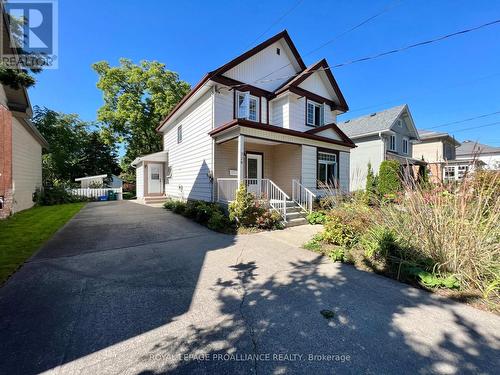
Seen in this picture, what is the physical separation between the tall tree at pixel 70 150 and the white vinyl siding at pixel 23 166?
254 inches

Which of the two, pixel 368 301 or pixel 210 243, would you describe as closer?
pixel 368 301

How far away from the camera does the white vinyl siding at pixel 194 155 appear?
35.6 ft

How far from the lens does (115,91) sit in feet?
75.3

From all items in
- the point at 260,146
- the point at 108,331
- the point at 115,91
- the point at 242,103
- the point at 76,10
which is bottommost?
the point at 108,331

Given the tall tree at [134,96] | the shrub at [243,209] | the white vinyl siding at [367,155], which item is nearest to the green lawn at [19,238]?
the shrub at [243,209]

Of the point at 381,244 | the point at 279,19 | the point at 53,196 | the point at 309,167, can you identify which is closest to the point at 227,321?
the point at 381,244

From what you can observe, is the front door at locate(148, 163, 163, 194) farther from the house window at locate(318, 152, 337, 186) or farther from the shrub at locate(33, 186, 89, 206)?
the house window at locate(318, 152, 337, 186)

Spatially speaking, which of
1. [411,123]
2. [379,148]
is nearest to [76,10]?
[379,148]

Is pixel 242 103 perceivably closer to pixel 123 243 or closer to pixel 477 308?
pixel 123 243

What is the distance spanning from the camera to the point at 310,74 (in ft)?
42.3

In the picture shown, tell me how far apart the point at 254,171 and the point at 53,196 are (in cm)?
1523

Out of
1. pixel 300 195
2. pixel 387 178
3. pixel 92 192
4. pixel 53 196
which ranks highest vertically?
pixel 387 178

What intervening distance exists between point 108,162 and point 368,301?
129 feet

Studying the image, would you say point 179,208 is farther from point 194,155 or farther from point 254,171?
point 254,171
